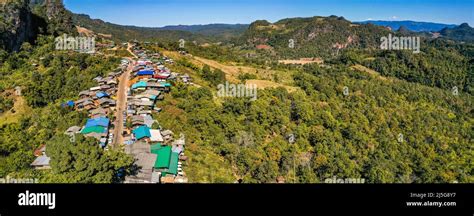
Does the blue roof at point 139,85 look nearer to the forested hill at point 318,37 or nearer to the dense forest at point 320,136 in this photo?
the dense forest at point 320,136

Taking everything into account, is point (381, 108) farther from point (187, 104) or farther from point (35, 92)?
point (35, 92)

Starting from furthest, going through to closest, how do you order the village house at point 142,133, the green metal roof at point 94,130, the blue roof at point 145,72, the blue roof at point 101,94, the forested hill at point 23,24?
the forested hill at point 23,24 → the blue roof at point 145,72 → the blue roof at point 101,94 → the green metal roof at point 94,130 → the village house at point 142,133

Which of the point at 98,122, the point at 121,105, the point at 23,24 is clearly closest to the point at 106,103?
the point at 121,105

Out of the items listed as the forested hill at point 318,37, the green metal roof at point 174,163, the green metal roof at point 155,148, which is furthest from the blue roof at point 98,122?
the forested hill at point 318,37

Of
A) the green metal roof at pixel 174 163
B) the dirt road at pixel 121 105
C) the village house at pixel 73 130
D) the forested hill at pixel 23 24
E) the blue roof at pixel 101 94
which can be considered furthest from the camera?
the forested hill at pixel 23 24

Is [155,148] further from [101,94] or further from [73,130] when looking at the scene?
[101,94]

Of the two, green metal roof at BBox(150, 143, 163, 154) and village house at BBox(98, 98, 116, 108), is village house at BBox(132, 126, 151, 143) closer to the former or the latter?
green metal roof at BBox(150, 143, 163, 154)

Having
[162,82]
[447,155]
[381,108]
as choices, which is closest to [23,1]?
[162,82]

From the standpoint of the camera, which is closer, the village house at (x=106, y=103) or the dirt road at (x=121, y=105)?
the dirt road at (x=121, y=105)
